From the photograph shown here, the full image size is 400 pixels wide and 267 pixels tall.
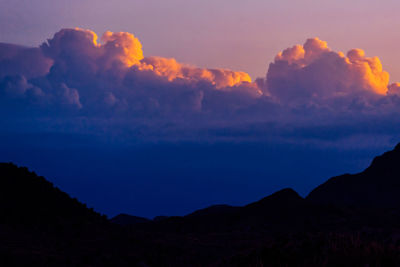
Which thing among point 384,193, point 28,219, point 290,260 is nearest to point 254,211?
point 384,193

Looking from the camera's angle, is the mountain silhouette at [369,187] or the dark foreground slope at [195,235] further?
the mountain silhouette at [369,187]

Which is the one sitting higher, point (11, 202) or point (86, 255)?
point (11, 202)

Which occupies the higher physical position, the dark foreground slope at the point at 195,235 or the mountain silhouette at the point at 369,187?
the mountain silhouette at the point at 369,187

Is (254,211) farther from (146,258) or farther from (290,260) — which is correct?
(290,260)

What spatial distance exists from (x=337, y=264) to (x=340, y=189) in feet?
331

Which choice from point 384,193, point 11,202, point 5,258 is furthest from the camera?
point 384,193

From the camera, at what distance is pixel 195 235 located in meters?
60.7

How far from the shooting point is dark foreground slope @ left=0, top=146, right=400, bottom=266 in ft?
62.2

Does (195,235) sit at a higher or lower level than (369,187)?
lower

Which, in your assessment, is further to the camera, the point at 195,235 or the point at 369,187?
the point at 369,187

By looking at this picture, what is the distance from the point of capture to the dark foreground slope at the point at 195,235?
19.0m

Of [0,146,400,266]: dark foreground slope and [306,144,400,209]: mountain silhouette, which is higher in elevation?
[306,144,400,209]: mountain silhouette

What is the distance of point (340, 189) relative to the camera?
11294 centimetres

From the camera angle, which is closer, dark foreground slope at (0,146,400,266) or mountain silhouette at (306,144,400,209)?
dark foreground slope at (0,146,400,266)
